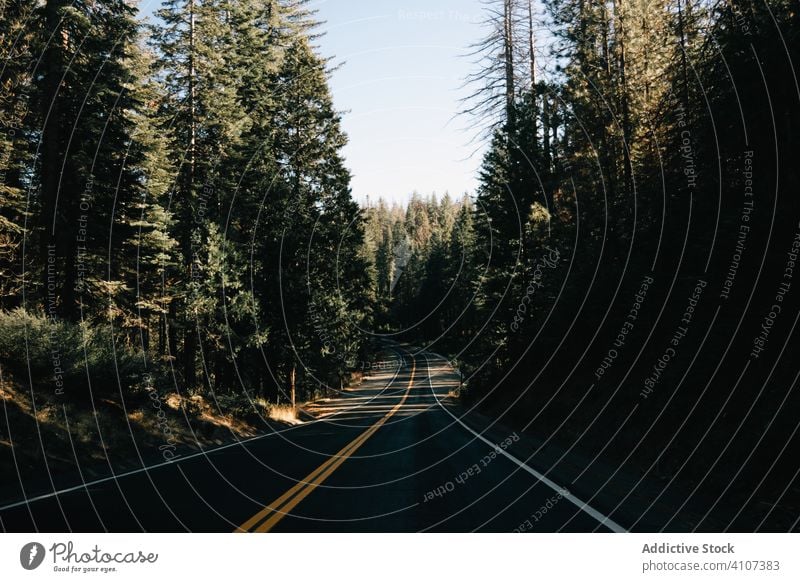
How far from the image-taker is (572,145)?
1040 inches

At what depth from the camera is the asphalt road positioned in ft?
19.2

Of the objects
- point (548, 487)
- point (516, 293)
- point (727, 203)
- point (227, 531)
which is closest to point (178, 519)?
point (227, 531)

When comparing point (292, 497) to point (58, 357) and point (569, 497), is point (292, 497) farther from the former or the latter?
point (58, 357)

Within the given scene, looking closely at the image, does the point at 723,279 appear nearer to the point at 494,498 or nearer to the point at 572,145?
the point at 494,498

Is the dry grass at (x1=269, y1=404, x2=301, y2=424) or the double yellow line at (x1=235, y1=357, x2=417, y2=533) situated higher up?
the double yellow line at (x1=235, y1=357, x2=417, y2=533)

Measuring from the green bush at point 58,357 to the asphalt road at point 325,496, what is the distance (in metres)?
4.60

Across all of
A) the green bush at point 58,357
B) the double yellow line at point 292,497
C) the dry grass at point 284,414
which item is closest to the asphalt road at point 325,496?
the double yellow line at point 292,497

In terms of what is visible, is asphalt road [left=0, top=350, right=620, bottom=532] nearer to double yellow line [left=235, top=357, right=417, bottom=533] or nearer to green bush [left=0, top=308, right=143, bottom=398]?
double yellow line [left=235, top=357, right=417, bottom=533]

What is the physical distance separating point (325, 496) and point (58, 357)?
1031 centimetres

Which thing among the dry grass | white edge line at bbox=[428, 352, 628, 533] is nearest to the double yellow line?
white edge line at bbox=[428, 352, 628, 533]

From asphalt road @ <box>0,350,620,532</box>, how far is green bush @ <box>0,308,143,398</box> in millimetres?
4604

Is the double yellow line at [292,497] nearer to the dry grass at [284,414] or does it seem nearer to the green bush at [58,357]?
the green bush at [58,357]

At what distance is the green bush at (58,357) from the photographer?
1306 centimetres

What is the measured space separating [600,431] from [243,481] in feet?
32.1
